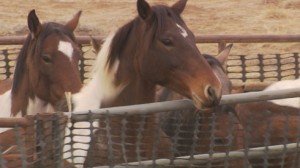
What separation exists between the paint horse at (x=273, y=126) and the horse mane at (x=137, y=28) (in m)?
0.75

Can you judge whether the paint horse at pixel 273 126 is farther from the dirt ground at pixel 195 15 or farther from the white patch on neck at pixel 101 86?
the dirt ground at pixel 195 15

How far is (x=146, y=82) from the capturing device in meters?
5.27

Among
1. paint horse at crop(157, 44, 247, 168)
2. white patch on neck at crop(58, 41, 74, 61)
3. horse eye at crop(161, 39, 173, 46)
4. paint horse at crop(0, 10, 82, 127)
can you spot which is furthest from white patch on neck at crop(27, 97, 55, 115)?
horse eye at crop(161, 39, 173, 46)

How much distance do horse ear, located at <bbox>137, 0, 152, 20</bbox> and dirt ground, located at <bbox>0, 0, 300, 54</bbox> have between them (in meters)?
10.6

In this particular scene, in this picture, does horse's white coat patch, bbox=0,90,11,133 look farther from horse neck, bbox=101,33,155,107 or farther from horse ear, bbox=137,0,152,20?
horse ear, bbox=137,0,152,20

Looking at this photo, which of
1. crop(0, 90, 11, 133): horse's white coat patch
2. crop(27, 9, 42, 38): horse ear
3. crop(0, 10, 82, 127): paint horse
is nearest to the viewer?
crop(0, 10, 82, 127): paint horse

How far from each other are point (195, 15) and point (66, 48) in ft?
44.0

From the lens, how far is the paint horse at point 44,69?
606cm

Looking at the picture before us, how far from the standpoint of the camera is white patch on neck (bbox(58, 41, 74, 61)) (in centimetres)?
A: 610

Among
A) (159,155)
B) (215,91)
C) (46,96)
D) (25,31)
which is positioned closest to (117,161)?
(159,155)

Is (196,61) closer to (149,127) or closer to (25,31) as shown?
(149,127)

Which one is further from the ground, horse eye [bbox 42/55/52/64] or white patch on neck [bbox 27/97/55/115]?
horse eye [bbox 42/55/52/64]

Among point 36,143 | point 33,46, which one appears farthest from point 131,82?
point 33,46

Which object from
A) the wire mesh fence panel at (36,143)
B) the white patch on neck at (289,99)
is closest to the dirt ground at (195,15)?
the white patch on neck at (289,99)
